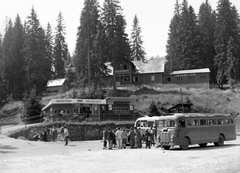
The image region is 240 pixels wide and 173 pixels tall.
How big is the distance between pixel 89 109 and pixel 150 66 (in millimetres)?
29448

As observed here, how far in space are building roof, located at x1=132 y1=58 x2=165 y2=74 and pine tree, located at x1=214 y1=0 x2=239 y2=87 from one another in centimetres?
1110

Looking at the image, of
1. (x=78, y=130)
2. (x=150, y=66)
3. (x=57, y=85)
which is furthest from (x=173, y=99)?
(x=57, y=85)

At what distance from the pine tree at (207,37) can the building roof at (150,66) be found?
9731 mm

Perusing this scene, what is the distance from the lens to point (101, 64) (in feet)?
179

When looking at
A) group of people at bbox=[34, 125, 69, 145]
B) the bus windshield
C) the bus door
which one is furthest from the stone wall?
the bus door

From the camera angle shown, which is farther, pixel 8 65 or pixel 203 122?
pixel 8 65

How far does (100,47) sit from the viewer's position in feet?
176

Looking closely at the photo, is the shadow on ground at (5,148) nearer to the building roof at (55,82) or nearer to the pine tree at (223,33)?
the building roof at (55,82)

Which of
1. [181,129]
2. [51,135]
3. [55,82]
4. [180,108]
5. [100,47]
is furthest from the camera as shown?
[55,82]

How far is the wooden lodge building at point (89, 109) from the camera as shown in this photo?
128 ft

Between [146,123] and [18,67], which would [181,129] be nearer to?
[146,123]

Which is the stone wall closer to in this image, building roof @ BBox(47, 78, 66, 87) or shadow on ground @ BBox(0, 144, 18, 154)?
shadow on ground @ BBox(0, 144, 18, 154)

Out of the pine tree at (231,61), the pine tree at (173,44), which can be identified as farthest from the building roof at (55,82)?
the pine tree at (231,61)

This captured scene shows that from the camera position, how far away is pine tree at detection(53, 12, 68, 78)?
73.8 m
